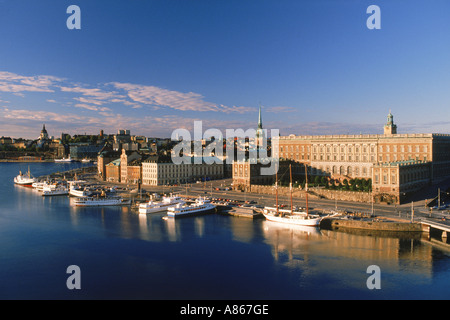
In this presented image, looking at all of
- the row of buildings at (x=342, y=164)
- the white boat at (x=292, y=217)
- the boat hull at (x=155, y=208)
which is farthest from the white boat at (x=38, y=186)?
the white boat at (x=292, y=217)

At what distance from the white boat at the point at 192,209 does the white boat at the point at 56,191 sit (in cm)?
2604

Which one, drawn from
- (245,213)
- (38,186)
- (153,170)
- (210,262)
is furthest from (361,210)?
(38,186)

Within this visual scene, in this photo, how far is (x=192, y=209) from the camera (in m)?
40.4

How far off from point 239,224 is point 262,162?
1993 cm

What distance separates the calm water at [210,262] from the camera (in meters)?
19.5

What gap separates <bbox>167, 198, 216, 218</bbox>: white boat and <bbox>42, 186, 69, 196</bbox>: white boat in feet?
85.4

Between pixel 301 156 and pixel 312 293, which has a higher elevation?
pixel 301 156

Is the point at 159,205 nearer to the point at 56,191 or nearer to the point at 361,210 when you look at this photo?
the point at 361,210

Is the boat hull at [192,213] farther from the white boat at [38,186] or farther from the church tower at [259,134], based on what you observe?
the church tower at [259,134]

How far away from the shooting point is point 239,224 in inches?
1364

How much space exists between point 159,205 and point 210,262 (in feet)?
64.2

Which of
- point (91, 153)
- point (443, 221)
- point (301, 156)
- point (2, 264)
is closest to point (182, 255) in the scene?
point (2, 264)
